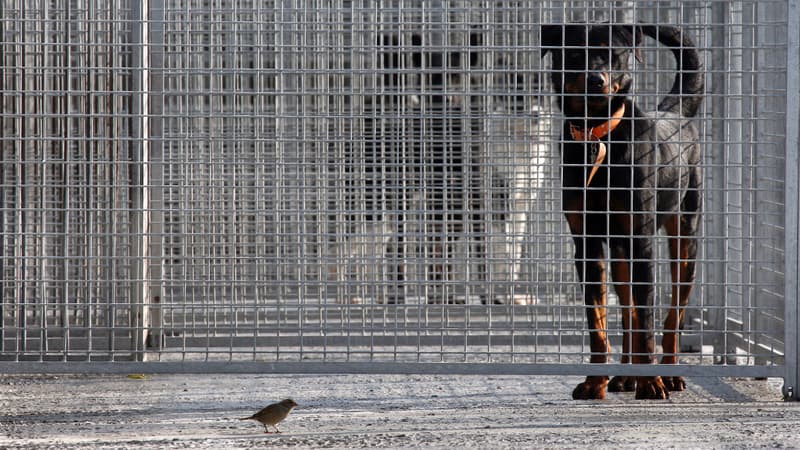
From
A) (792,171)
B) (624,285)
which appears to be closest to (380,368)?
(624,285)

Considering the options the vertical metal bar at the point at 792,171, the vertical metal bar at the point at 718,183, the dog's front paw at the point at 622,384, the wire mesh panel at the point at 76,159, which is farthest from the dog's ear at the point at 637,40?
the wire mesh panel at the point at 76,159

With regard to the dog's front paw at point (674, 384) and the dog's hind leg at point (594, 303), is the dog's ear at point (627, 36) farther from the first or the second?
the dog's front paw at point (674, 384)

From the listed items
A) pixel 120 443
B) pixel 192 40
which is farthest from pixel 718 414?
pixel 192 40

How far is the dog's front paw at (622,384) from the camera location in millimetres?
5477

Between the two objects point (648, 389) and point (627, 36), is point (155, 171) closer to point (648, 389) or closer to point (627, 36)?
point (627, 36)

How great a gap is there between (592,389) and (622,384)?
298 millimetres

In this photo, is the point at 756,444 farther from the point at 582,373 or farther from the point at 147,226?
the point at 147,226

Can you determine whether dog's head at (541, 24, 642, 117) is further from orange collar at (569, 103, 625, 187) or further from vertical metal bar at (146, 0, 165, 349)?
vertical metal bar at (146, 0, 165, 349)

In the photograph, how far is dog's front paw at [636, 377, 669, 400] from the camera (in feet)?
17.3

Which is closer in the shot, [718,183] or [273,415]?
[273,415]

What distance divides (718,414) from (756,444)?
594 millimetres

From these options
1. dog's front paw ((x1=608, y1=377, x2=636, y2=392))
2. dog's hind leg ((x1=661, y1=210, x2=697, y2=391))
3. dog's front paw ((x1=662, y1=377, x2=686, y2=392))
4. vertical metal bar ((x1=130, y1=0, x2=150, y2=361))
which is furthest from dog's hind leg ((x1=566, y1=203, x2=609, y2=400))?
vertical metal bar ((x1=130, y1=0, x2=150, y2=361))

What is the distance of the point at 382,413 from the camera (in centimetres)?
498

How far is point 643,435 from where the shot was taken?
451 cm
